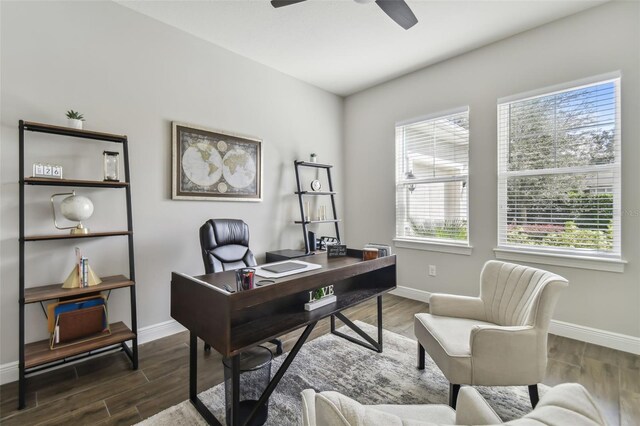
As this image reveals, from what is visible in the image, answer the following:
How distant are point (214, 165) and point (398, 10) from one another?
214cm

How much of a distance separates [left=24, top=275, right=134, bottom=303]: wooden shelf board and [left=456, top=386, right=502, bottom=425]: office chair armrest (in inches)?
89.1

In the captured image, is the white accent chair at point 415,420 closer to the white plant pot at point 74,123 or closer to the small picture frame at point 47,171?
the small picture frame at point 47,171

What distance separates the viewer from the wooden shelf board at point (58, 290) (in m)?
1.95

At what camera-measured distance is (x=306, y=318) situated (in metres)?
1.79

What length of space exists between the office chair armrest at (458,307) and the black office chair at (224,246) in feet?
4.24

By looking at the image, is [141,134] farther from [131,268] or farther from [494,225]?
[494,225]

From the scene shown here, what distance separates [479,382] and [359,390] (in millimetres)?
742

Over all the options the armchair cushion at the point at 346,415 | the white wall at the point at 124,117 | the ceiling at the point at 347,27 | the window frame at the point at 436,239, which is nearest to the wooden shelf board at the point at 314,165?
the white wall at the point at 124,117

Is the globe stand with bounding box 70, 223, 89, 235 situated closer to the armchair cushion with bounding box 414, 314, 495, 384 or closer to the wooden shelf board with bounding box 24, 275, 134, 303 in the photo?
the wooden shelf board with bounding box 24, 275, 134, 303

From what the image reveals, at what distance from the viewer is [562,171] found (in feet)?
9.16

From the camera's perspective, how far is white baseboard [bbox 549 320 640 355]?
2.48 meters

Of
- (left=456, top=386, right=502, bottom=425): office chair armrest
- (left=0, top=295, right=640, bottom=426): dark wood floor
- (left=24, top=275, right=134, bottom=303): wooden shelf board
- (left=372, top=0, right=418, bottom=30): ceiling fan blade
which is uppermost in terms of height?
(left=372, top=0, right=418, bottom=30): ceiling fan blade

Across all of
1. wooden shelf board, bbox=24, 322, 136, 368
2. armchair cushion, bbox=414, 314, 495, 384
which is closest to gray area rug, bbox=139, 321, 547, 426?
armchair cushion, bbox=414, 314, 495, 384

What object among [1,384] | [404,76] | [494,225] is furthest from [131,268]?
[404,76]
